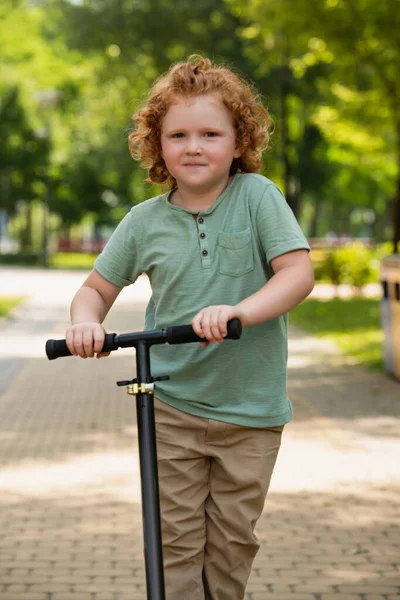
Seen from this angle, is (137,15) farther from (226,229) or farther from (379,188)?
(226,229)

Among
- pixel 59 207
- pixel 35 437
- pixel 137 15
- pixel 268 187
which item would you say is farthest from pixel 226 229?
pixel 59 207

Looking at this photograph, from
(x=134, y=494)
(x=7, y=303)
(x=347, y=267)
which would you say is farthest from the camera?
(x=347, y=267)

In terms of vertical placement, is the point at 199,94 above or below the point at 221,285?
above

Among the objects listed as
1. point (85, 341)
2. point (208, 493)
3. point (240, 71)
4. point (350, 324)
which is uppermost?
point (240, 71)

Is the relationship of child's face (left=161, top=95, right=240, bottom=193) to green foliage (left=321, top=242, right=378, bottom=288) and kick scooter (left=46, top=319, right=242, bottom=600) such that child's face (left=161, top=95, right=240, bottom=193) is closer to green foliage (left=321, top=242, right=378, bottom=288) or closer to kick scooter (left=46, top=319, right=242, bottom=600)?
kick scooter (left=46, top=319, right=242, bottom=600)

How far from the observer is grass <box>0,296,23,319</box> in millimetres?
19250

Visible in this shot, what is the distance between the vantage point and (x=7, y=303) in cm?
2116

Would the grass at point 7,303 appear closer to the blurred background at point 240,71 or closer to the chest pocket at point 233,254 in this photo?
the blurred background at point 240,71

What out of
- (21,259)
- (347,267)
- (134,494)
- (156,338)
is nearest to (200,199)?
(156,338)

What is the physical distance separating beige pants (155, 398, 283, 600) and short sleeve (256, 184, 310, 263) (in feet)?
1.59

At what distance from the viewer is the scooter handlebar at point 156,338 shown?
7.98 ft

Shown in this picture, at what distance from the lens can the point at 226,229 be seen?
113 inches

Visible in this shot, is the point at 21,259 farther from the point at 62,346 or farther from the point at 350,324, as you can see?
the point at 62,346

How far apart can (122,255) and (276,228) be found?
0.45 m
